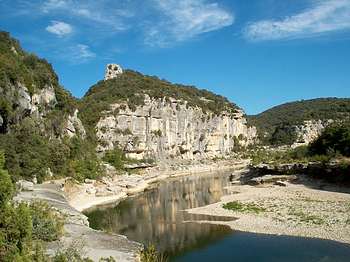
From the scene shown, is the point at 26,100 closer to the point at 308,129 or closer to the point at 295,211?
the point at 295,211

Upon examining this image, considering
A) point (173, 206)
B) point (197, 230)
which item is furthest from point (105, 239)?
point (173, 206)

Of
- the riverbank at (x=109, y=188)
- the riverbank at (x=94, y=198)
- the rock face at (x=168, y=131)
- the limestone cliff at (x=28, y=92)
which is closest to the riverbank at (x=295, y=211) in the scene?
the riverbank at (x=94, y=198)

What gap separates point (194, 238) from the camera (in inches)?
1305

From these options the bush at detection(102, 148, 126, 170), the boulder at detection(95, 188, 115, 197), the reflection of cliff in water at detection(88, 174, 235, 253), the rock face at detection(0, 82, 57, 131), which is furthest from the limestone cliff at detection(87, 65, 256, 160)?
the reflection of cliff in water at detection(88, 174, 235, 253)

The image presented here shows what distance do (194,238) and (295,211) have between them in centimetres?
1197

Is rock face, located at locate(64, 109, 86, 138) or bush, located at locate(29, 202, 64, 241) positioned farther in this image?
rock face, located at locate(64, 109, 86, 138)

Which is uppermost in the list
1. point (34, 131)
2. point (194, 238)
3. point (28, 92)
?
point (28, 92)

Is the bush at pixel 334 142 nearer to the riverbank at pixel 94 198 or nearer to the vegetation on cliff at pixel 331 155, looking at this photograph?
the vegetation on cliff at pixel 331 155

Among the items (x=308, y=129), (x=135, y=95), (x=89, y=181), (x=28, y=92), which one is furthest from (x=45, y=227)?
(x=308, y=129)

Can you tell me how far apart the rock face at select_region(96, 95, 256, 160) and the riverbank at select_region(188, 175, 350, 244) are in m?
55.8

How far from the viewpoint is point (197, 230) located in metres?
35.8

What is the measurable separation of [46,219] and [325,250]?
57.9 feet

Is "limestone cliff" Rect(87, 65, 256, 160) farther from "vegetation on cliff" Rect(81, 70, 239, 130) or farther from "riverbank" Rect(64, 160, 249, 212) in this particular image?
"riverbank" Rect(64, 160, 249, 212)

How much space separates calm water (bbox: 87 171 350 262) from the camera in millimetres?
27172
